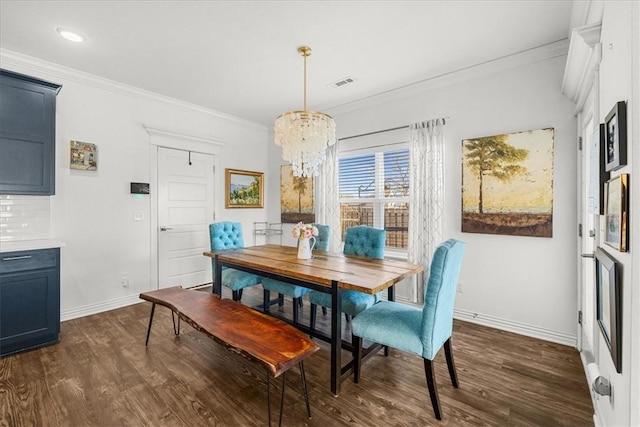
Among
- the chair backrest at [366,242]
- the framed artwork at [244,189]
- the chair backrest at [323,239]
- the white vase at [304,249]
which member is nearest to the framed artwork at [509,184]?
the chair backrest at [366,242]

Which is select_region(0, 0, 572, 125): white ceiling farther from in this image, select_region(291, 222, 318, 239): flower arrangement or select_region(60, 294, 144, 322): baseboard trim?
select_region(60, 294, 144, 322): baseboard trim

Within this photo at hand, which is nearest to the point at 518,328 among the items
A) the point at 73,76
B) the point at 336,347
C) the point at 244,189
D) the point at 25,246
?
the point at 336,347

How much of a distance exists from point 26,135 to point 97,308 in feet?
6.67

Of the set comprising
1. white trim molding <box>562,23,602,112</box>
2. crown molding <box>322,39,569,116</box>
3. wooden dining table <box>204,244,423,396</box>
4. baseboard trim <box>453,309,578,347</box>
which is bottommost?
baseboard trim <box>453,309,578,347</box>

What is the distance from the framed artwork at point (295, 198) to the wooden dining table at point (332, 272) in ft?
5.67

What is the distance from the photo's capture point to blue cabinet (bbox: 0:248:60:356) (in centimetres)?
246

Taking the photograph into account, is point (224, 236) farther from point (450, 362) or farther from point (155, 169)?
point (450, 362)

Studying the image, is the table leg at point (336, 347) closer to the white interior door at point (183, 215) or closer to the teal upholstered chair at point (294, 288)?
the teal upholstered chair at point (294, 288)

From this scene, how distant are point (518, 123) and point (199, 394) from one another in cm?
368

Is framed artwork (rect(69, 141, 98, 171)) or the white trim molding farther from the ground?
the white trim molding

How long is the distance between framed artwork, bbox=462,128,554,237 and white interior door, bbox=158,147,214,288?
12.1 feet

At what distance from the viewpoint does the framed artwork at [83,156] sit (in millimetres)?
3289

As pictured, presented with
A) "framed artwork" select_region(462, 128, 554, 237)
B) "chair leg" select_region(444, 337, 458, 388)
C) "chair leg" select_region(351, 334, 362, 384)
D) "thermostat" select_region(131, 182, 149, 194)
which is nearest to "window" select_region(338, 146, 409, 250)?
"framed artwork" select_region(462, 128, 554, 237)

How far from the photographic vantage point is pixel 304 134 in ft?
9.02
